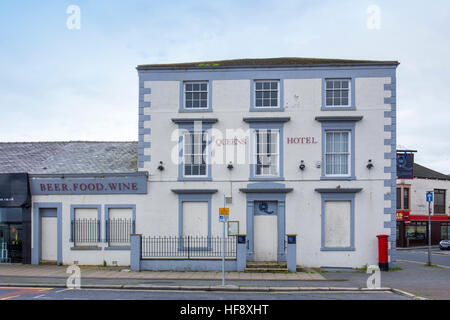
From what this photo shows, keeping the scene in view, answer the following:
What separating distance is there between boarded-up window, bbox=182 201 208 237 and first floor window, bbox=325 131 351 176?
5.72 metres

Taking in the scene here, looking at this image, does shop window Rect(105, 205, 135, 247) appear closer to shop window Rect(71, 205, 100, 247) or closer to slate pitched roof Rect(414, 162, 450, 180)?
shop window Rect(71, 205, 100, 247)

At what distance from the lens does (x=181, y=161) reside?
21031mm

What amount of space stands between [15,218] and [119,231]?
503 cm

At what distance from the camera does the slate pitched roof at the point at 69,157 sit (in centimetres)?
2238

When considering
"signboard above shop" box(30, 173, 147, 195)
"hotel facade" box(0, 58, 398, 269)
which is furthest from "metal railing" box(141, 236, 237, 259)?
"signboard above shop" box(30, 173, 147, 195)

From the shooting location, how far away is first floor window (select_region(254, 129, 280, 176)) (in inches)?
821

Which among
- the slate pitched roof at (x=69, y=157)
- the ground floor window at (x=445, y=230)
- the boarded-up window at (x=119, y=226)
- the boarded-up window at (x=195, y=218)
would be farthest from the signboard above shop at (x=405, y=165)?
the ground floor window at (x=445, y=230)

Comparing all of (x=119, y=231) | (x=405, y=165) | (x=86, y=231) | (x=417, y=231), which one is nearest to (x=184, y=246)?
(x=119, y=231)

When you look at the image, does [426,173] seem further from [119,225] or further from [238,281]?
[238,281]

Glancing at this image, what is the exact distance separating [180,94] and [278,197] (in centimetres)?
636
